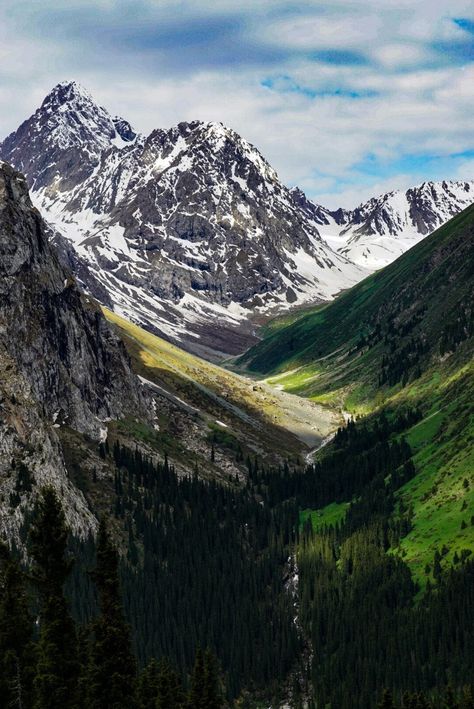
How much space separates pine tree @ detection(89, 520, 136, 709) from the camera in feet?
159

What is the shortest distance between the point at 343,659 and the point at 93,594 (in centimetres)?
4730

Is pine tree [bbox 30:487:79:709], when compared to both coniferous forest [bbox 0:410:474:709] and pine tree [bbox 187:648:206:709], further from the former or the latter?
coniferous forest [bbox 0:410:474:709]

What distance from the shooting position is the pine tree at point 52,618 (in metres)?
47.6

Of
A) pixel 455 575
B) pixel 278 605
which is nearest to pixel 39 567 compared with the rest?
pixel 455 575

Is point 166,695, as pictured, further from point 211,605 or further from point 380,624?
point 211,605

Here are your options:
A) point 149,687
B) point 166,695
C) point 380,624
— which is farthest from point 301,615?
point 149,687

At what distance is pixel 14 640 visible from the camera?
163ft

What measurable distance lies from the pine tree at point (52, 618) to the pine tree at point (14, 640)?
158cm

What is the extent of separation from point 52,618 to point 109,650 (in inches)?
152

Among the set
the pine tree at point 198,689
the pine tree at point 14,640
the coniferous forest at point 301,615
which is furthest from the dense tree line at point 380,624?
the pine tree at point 14,640

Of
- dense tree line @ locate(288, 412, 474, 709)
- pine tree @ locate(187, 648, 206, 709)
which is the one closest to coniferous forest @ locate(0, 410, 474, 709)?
dense tree line @ locate(288, 412, 474, 709)

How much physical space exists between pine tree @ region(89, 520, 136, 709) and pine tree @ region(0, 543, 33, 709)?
434 centimetres

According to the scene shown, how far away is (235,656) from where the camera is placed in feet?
503

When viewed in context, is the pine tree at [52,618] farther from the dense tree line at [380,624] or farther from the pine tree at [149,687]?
the dense tree line at [380,624]
